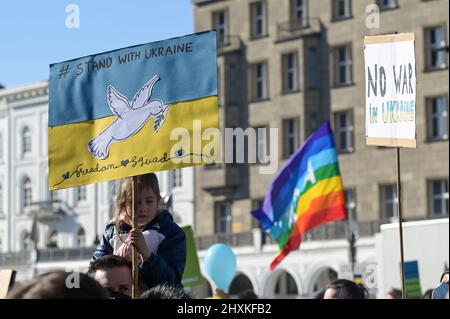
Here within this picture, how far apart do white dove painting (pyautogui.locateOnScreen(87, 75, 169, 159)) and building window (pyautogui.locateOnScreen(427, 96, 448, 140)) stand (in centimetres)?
4075

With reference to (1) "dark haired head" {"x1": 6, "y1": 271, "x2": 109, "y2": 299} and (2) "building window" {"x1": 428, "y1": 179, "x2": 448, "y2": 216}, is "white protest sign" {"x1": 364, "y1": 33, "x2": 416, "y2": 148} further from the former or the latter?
(2) "building window" {"x1": 428, "y1": 179, "x2": 448, "y2": 216}

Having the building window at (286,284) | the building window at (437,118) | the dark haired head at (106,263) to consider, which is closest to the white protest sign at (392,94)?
the dark haired head at (106,263)

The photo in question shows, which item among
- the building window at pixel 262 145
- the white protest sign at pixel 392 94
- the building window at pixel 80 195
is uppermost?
the building window at pixel 262 145

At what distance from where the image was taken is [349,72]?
4916 cm

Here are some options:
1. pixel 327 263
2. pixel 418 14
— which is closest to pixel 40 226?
pixel 327 263

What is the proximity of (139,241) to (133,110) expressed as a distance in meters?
0.59

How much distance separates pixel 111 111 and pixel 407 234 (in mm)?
16938

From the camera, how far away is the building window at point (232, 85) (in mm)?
52500

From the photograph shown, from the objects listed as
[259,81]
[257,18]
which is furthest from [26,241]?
[257,18]

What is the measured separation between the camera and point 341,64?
49.7m

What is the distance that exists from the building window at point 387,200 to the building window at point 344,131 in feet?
6.61

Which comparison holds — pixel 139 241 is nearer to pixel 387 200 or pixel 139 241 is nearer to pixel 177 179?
pixel 387 200

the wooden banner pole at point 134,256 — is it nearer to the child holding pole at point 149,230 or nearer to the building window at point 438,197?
the child holding pole at point 149,230

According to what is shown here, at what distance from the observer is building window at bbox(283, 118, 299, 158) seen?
50.6m
